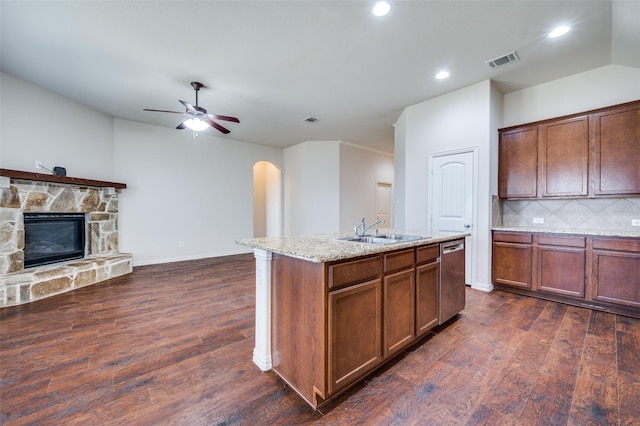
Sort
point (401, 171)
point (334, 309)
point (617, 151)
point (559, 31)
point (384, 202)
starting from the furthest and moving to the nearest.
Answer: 1. point (384, 202)
2. point (401, 171)
3. point (617, 151)
4. point (559, 31)
5. point (334, 309)

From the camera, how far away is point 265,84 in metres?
3.70

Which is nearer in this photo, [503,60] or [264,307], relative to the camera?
[264,307]

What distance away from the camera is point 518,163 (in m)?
3.70

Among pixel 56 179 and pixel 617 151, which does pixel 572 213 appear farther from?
pixel 56 179

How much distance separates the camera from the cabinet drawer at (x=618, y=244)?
2.75 meters

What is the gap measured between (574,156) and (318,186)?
4726 millimetres

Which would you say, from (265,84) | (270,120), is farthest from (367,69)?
(270,120)

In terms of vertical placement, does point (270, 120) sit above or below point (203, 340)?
above

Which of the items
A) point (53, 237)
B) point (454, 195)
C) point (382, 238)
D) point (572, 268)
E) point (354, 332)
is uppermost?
point (454, 195)

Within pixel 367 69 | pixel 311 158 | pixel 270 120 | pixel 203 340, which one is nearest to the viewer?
pixel 203 340

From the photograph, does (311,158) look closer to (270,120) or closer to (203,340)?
(270,120)

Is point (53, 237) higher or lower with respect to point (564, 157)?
lower

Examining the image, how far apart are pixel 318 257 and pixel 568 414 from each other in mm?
1696

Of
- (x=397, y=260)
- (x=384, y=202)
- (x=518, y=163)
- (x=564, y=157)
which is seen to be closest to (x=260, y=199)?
(x=384, y=202)
